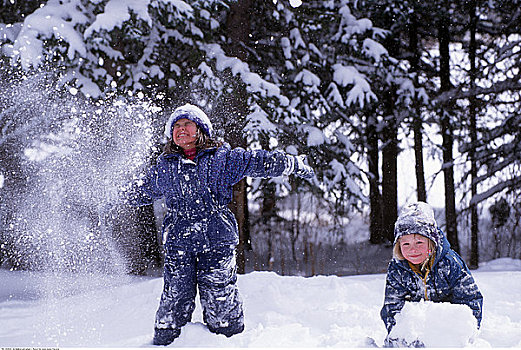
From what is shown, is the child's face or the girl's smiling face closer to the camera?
the child's face

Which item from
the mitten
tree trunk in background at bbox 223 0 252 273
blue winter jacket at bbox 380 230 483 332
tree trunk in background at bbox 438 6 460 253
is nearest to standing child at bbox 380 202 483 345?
blue winter jacket at bbox 380 230 483 332

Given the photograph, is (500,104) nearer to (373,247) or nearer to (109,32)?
(373,247)

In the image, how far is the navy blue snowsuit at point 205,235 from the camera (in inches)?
129

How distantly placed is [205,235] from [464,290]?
5.91 feet

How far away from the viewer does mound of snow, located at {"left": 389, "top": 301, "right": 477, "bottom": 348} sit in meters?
2.49

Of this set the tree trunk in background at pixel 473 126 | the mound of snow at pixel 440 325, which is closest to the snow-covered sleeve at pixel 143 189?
the mound of snow at pixel 440 325

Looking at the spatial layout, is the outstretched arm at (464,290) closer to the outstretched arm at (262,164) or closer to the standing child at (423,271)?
the standing child at (423,271)

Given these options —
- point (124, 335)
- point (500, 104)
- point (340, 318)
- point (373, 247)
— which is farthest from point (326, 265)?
point (124, 335)

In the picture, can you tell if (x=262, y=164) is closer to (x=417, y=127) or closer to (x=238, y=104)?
(x=238, y=104)

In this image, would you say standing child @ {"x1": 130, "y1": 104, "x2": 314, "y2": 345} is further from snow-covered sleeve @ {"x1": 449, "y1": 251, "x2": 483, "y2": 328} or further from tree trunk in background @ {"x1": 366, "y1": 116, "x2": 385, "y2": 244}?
tree trunk in background @ {"x1": 366, "y1": 116, "x2": 385, "y2": 244}

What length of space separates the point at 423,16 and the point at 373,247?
6120 millimetres

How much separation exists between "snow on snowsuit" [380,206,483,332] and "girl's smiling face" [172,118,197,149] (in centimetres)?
164

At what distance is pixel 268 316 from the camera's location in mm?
4020

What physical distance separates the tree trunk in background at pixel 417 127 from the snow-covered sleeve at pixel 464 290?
21.9 feet
